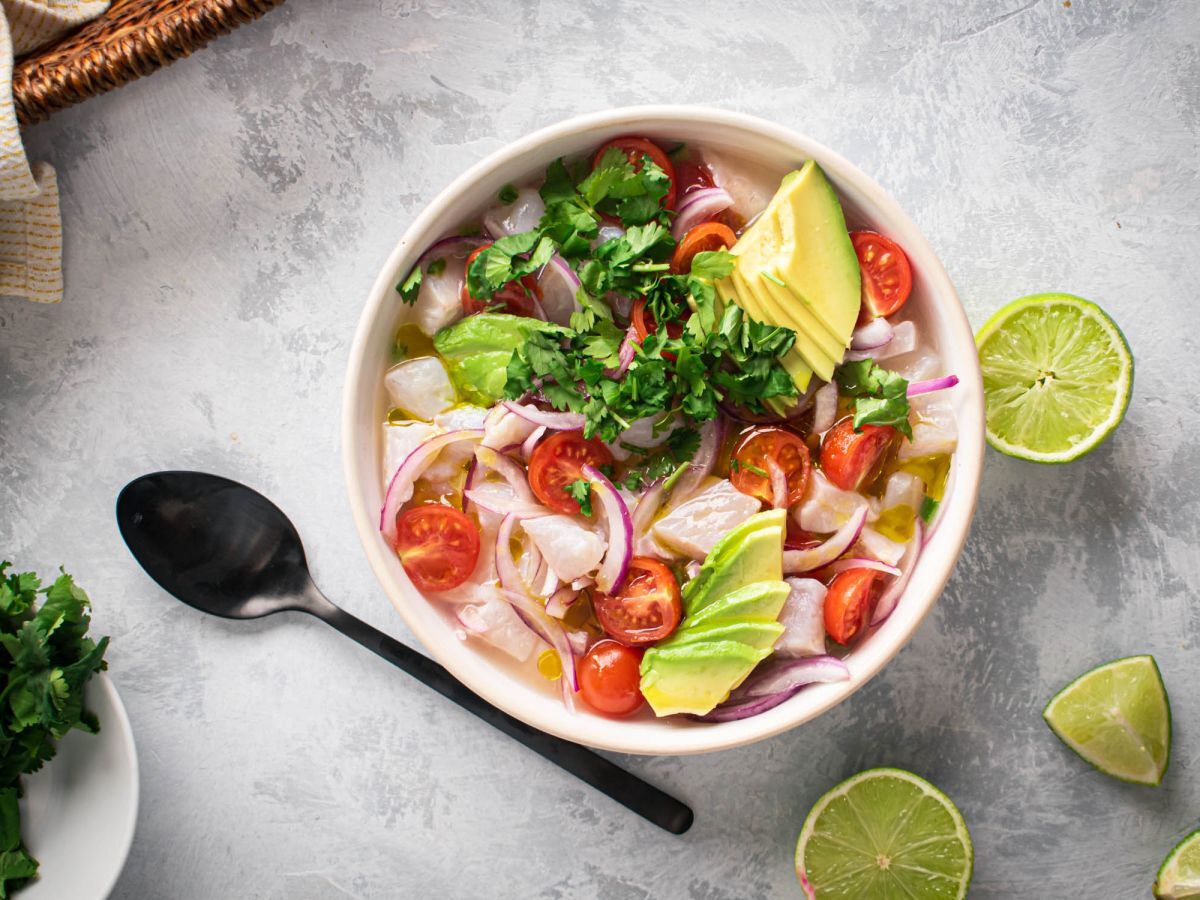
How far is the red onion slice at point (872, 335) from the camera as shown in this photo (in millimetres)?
2066

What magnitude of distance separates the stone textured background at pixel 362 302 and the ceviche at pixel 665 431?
1.25 feet

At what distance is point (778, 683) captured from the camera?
2.13m

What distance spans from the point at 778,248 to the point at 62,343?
184 cm

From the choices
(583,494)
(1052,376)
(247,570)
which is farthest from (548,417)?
(1052,376)

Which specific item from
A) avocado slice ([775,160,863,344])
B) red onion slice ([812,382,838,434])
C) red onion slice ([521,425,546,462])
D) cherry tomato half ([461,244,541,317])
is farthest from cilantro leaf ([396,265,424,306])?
red onion slice ([812,382,838,434])

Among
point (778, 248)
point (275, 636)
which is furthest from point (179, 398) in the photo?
point (778, 248)

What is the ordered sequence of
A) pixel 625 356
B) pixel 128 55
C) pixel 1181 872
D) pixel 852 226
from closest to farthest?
pixel 625 356 → pixel 852 226 → pixel 128 55 → pixel 1181 872

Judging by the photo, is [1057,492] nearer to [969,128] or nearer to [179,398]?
[969,128]

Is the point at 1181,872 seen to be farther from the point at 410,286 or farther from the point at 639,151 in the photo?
the point at 410,286

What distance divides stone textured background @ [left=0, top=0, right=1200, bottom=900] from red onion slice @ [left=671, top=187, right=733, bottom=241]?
46cm

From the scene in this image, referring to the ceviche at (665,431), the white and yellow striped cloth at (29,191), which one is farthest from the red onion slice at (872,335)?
the white and yellow striped cloth at (29,191)

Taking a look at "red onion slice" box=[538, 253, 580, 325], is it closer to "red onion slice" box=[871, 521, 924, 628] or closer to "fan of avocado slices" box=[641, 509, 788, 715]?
"fan of avocado slices" box=[641, 509, 788, 715]

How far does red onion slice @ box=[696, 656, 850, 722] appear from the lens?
2.09 m

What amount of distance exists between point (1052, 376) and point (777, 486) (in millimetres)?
752
